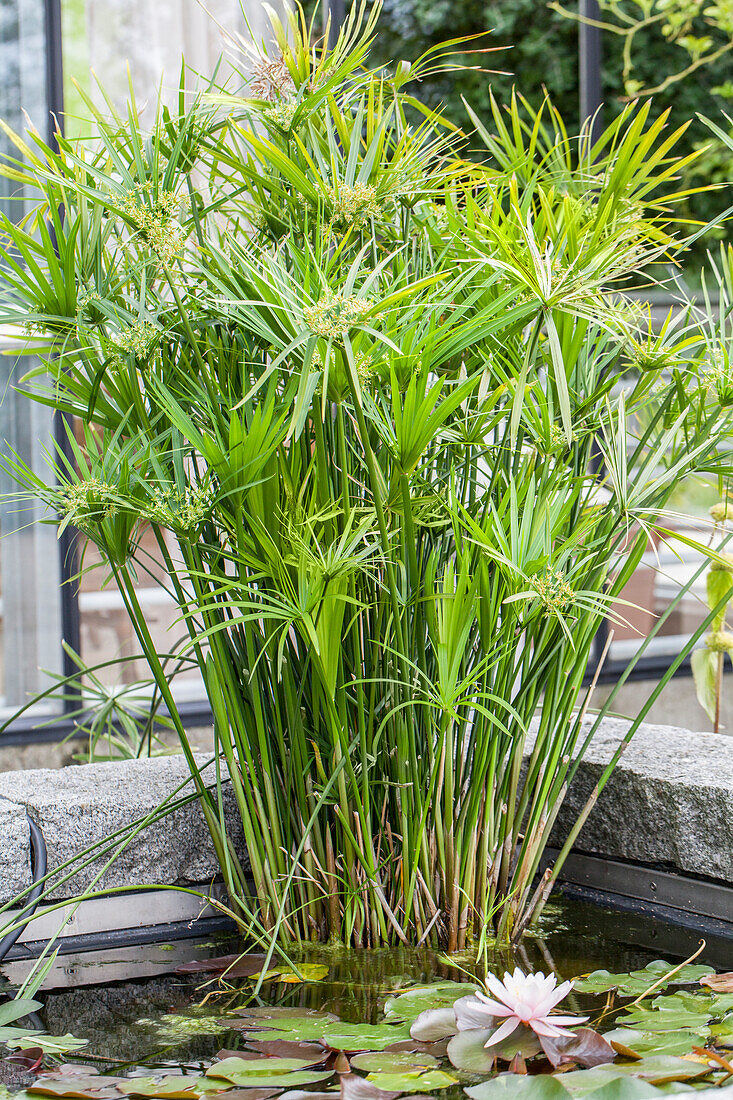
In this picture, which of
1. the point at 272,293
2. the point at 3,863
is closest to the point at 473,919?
the point at 3,863

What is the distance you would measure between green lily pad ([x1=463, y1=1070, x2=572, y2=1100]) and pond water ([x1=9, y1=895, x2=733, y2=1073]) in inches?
9.4

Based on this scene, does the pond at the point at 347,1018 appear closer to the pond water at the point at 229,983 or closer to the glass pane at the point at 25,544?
the pond water at the point at 229,983

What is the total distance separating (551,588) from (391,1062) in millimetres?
514

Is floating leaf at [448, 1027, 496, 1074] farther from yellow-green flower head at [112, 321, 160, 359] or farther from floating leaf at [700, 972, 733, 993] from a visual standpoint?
yellow-green flower head at [112, 321, 160, 359]

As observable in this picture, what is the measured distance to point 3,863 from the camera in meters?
1.33

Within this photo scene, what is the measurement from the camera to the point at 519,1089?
897 millimetres

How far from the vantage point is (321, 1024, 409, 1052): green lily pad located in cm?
103

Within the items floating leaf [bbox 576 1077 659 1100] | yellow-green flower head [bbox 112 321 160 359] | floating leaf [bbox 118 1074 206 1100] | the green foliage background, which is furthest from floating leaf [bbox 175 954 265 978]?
the green foliage background

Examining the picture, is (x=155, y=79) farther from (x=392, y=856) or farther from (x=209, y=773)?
(x=392, y=856)

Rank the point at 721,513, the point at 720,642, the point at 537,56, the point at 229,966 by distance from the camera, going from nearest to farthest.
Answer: the point at 229,966, the point at 721,513, the point at 720,642, the point at 537,56

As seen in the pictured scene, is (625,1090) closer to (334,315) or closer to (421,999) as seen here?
(421,999)

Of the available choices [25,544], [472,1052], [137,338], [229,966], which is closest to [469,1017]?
[472,1052]

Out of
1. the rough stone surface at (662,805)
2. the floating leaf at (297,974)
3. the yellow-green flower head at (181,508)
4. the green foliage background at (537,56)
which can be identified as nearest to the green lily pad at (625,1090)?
the floating leaf at (297,974)

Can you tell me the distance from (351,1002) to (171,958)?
305 mm
